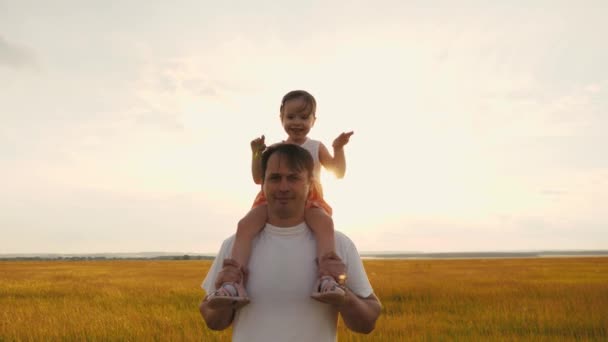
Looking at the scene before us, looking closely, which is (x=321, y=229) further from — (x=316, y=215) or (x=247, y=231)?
(x=247, y=231)

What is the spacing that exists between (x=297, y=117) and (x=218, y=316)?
2.13 meters

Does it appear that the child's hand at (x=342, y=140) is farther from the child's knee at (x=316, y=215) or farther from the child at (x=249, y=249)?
the child's knee at (x=316, y=215)

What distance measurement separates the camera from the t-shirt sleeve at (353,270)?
11.4ft

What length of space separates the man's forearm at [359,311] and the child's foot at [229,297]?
0.55 meters

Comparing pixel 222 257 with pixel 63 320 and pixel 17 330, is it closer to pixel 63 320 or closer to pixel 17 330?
pixel 17 330

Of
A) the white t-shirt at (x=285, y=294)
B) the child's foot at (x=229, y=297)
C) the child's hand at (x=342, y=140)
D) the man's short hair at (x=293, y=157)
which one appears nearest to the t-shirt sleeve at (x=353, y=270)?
the white t-shirt at (x=285, y=294)

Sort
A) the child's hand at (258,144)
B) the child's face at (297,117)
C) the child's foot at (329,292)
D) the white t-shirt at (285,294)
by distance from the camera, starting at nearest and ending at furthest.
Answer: the child's foot at (329,292) < the white t-shirt at (285,294) < the child's hand at (258,144) < the child's face at (297,117)

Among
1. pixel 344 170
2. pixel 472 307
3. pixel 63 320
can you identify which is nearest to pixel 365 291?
pixel 344 170

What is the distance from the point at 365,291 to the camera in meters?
3.47

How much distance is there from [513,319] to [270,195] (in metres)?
11.9

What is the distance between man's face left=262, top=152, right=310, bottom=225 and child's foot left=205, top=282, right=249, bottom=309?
491 mm

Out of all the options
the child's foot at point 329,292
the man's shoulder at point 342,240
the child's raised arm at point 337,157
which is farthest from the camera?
the child's raised arm at point 337,157

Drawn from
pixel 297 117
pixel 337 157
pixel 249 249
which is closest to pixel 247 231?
pixel 249 249

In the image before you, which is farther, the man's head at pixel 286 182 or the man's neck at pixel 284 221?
the man's neck at pixel 284 221
